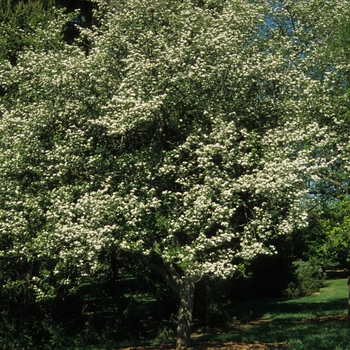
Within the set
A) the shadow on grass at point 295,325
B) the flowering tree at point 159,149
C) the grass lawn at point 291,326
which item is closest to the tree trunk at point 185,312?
the flowering tree at point 159,149

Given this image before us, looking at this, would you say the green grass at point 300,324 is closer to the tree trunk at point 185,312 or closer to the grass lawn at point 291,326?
the grass lawn at point 291,326

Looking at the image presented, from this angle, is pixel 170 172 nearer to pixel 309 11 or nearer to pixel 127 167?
pixel 127 167

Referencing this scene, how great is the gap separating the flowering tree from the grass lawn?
3069 millimetres

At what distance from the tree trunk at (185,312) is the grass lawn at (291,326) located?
2.06ft

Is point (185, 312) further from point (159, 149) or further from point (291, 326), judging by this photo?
point (291, 326)

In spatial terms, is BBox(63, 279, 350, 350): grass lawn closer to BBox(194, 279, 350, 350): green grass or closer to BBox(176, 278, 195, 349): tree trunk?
BBox(194, 279, 350, 350): green grass

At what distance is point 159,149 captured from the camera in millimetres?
16344

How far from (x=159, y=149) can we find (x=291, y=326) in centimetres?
1005

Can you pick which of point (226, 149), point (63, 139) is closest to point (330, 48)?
point (226, 149)

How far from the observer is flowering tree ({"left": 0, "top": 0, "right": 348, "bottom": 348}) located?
13.7m

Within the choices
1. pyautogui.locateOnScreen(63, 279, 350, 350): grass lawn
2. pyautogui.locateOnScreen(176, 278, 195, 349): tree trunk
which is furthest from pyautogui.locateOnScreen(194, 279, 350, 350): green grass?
pyautogui.locateOnScreen(176, 278, 195, 349): tree trunk

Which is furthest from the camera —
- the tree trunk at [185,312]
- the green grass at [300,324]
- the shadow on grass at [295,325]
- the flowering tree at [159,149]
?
the tree trunk at [185,312]

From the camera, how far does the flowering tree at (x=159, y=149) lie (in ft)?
44.9

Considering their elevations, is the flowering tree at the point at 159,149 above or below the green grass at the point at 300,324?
above
